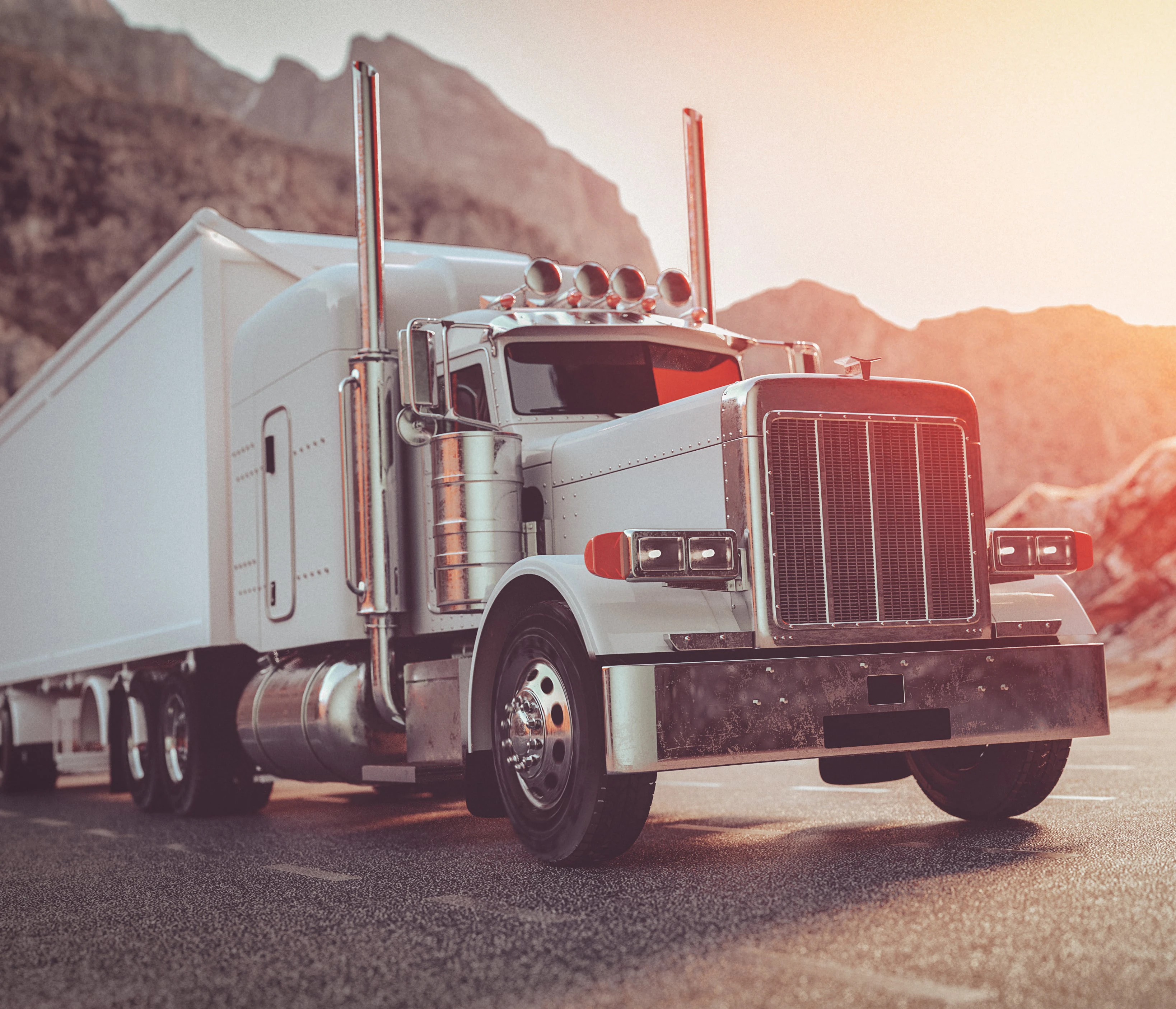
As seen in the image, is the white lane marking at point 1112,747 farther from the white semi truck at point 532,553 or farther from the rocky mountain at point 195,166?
the rocky mountain at point 195,166

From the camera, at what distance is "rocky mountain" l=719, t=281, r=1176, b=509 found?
52000 millimetres

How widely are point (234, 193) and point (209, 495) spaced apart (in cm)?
7153

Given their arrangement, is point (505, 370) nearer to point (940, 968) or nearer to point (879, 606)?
point (879, 606)

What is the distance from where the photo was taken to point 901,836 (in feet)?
22.5

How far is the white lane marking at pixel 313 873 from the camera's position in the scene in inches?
→ 258

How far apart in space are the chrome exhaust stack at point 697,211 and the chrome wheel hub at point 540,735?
12.1ft

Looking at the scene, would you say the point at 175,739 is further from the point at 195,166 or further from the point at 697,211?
the point at 195,166

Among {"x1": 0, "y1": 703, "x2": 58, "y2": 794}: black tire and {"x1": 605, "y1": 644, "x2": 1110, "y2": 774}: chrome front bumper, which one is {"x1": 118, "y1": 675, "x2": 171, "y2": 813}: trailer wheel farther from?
{"x1": 605, "y1": 644, "x2": 1110, "y2": 774}: chrome front bumper

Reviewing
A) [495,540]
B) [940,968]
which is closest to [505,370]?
[495,540]

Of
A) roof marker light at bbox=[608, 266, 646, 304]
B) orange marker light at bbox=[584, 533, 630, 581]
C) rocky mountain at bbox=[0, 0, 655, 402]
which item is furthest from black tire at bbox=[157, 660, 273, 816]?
rocky mountain at bbox=[0, 0, 655, 402]

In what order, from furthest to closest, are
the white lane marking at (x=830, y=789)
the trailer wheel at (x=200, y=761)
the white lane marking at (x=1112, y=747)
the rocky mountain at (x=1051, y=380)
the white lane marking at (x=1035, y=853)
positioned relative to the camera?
the rocky mountain at (x=1051, y=380) < the white lane marking at (x=1112, y=747) < the trailer wheel at (x=200, y=761) < the white lane marking at (x=830, y=789) < the white lane marking at (x=1035, y=853)

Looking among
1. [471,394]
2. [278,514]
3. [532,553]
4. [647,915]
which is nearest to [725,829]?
[532,553]

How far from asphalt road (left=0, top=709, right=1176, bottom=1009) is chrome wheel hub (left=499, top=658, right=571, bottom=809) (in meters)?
0.37

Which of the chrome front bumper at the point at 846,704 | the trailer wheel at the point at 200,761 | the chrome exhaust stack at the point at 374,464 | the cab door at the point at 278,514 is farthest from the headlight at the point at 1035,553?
the trailer wheel at the point at 200,761
